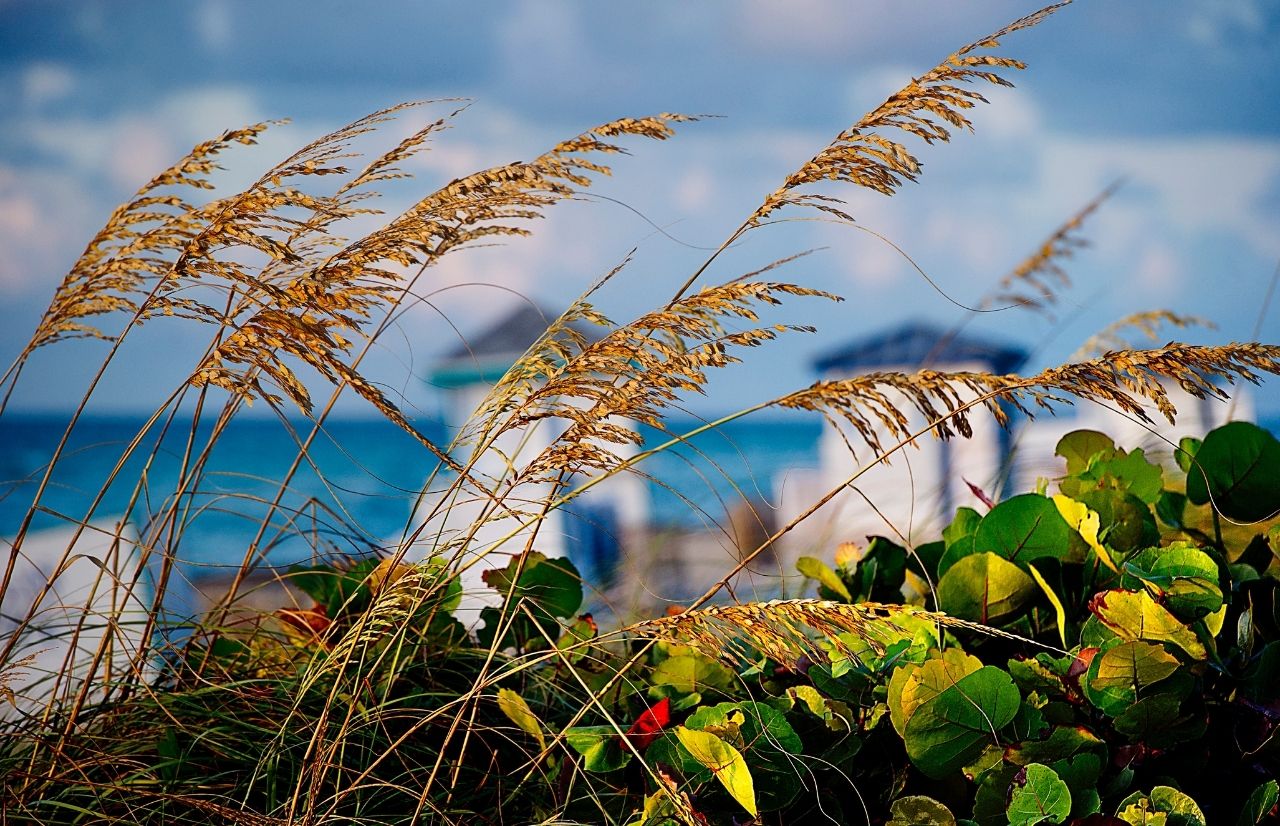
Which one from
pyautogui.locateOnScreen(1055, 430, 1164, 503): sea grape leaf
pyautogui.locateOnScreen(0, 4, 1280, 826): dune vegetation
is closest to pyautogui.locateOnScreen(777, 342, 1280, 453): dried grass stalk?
pyautogui.locateOnScreen(0, 4, 1280, 826): dune vegetation

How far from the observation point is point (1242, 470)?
125 cm

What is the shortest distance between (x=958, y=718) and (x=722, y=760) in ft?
0.70

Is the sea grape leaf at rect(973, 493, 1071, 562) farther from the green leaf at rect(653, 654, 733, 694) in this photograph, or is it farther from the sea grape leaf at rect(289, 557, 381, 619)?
the sea grape leaf at rect(289, 557, 381, 619)

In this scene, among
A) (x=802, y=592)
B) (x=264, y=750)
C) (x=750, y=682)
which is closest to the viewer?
(x=264, y=750)

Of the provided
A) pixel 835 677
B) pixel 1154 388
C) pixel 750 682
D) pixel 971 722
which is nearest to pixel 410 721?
pixel 750 682

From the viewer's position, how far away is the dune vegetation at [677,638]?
97cm

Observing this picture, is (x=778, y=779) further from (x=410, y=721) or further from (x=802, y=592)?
(x=802, y=592)

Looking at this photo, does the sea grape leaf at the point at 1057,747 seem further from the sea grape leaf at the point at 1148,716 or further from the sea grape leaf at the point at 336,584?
the sea grape leaf at the point at 336,584

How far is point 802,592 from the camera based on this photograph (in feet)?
A: 5.47

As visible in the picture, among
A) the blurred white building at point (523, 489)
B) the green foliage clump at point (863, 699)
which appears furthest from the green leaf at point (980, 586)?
the blurred white building at point (523, 489)

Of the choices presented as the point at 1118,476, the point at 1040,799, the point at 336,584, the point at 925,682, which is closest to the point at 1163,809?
the point at 1040,799

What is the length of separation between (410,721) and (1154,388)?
0.88m

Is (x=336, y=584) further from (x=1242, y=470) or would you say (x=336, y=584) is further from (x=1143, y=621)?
(x=1242, y=470)

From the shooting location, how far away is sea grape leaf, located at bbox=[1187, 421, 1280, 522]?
4.06 feet
